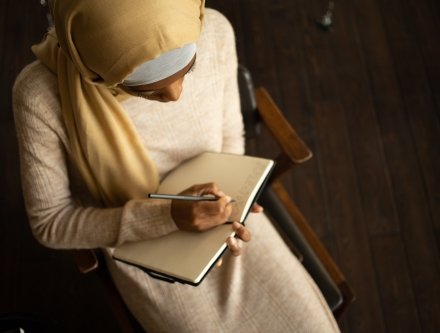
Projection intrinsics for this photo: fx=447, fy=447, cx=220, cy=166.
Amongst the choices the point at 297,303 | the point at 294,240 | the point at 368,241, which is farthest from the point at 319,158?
the point at 297,303

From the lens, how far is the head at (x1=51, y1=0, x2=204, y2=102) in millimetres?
718

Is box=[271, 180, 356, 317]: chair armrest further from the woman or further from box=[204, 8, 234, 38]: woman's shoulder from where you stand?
box=[204, 8, 234, 38]: woman's shoulder

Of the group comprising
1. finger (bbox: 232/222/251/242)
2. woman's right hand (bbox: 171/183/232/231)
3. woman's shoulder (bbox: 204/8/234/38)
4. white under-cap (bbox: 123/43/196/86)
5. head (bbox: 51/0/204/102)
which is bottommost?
finger (bbox: 232/222/251/242)

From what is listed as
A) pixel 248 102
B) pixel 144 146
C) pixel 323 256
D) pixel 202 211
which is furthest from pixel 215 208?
pixel 323 256

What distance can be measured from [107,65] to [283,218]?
0.87m

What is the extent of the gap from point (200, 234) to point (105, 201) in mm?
297

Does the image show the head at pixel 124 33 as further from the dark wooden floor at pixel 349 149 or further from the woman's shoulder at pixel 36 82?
the dark wooden floor at pixel 349 149

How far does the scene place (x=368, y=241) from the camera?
6.19 ft

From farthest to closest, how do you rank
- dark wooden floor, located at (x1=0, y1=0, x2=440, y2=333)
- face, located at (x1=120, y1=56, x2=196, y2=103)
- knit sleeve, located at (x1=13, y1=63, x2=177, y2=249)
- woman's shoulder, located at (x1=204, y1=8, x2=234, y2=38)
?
dark wooden floor, located at (x1=0, y1=0, x2=440, y2=333)
woman's shoulder, located at (x1=204, y1=8, x2=234, y2=38)
knit sleeve, located at (x1=13, y1=63, x2=177, y2=249)
face, located at (x1=120, y1=56, x2=196, y2=103)

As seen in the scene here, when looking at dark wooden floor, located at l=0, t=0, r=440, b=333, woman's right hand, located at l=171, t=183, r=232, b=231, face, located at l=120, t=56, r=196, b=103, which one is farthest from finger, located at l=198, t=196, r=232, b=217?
dark wooden floor, located at l=0, t=0, r=440, b=333

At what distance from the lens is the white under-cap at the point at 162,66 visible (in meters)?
0.79

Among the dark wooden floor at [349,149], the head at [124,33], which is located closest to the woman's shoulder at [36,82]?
the head at [124,33]

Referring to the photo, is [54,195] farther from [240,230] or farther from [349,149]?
[349,149]

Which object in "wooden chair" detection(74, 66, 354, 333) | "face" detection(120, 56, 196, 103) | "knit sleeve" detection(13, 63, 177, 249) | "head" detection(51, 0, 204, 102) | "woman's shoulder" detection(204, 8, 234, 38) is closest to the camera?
"head" detection(51, 0, 204, 102)
